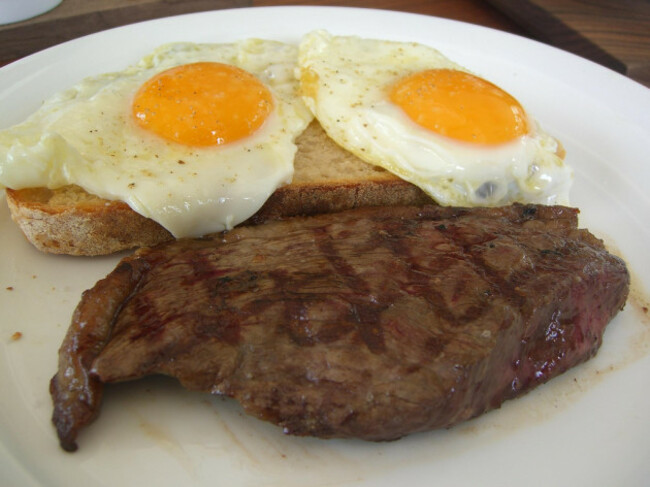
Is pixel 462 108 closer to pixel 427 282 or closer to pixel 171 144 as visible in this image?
pixel 427 282

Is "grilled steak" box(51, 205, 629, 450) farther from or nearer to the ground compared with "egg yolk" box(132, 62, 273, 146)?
nearer to the ground

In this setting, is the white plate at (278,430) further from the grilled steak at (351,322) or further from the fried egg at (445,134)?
the fried egg at (445,134)

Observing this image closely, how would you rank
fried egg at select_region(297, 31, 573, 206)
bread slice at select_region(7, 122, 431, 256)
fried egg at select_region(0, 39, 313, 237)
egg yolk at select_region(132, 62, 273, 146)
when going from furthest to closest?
fried egg at select_region(297, 31, 573, 206) < egg yolk at select_region(132, 62, 273, 146) < bread slice at select_region(7, 122, 431, 256) < fried egg at select_region(0, 39, 313, 237)

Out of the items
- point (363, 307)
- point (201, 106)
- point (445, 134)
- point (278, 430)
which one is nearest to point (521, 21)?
point (445, 134)

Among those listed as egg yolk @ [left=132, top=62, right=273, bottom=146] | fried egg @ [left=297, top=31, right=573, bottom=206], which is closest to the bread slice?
fried egg @ [left=297, top=31, right=573, bottom=206]

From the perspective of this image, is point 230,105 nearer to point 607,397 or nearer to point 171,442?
point 171,442

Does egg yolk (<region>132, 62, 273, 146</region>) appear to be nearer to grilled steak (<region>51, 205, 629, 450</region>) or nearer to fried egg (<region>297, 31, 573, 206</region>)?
fried egg (<region>297, 31, 573, 206</region>)
